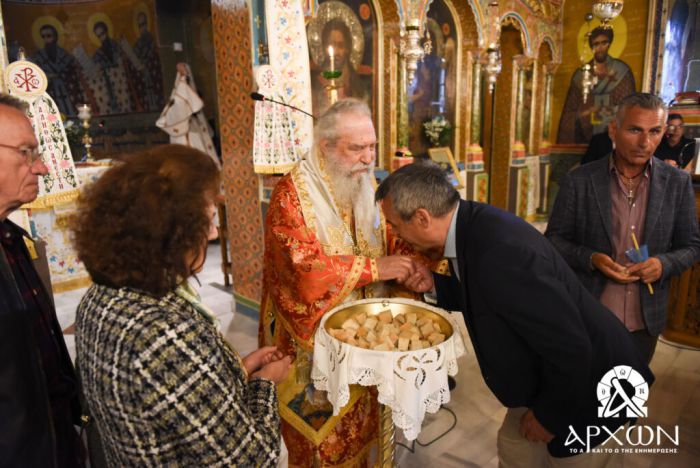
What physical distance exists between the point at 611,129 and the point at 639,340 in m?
1.11

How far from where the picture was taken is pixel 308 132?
4262 millimetres

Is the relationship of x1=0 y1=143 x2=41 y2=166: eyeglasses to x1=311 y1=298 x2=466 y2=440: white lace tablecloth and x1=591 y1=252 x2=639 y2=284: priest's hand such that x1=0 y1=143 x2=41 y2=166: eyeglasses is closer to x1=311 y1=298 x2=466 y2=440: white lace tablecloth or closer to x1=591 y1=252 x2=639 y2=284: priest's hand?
x1=311 y1=298 x2=466 y2=440: white lace tablecloth

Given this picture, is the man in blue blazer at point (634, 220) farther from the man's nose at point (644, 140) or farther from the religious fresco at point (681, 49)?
the religious fresco at point (681, 49)

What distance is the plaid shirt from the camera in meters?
1.58

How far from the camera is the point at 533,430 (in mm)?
1772

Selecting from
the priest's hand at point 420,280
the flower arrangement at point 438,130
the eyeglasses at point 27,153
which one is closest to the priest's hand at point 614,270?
the priest's hand at point 420,280

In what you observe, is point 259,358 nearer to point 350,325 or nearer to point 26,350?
point 350,325

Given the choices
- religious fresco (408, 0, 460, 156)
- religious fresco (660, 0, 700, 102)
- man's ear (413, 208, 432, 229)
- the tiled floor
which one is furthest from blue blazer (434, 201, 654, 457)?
religious fresco (660, 0, 700, 102)

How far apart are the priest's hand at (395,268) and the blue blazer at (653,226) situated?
881mm

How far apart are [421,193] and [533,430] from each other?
3.15 ft

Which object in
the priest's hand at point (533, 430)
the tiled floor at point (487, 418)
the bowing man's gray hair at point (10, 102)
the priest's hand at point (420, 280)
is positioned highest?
the bowing man's gray hair at point (10, 102)

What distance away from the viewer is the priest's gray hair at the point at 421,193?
178 cm

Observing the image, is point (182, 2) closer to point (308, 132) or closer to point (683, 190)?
point (308, 132)

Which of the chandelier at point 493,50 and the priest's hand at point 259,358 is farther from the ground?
the chandelier at point 493,50
